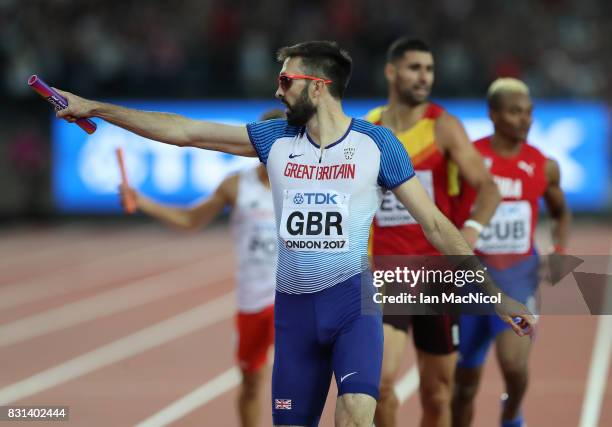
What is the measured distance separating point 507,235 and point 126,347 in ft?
15.9

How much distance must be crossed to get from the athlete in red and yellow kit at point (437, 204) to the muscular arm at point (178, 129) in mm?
1524

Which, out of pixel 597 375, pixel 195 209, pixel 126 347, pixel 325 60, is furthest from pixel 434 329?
pixel 126 347

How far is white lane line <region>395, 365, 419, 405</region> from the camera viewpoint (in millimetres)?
8761

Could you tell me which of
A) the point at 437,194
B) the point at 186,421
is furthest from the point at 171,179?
the point at 437,194

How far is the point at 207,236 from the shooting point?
20391 mm

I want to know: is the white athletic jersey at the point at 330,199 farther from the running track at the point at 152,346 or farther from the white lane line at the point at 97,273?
the white lane line at the point at 97,273

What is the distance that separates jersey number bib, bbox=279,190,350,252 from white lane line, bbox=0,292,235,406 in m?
4.10

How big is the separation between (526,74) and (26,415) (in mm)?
14705

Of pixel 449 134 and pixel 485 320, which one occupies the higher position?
pixel 449 134

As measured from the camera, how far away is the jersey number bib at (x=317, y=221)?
196 inches

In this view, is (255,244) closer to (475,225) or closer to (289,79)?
(475,225)

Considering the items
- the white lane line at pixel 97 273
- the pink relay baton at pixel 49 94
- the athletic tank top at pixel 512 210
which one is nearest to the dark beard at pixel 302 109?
the pink relay baton at pixel 49 94

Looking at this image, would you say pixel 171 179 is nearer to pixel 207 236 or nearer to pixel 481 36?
pixel 207 236

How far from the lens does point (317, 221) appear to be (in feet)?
16.3
